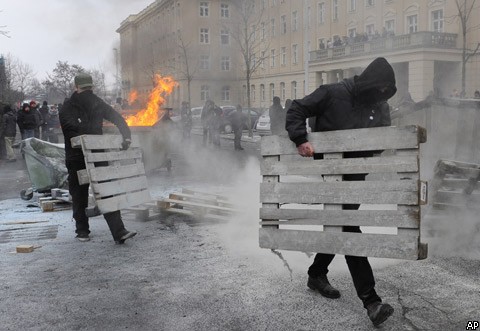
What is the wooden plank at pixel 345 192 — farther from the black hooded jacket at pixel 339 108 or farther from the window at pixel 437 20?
the window at pixel 437 20

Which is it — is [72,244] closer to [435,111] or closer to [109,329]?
[109,329]

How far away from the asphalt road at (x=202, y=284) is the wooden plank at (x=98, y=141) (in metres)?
1.07

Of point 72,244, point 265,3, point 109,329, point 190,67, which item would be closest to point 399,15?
point 265,3

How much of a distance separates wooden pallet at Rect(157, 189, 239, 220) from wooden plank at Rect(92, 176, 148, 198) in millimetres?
839

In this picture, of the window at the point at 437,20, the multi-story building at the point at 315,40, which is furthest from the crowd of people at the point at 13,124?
the window at the point at 437,20

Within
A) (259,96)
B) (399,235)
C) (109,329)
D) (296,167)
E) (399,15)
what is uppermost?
(399,15)

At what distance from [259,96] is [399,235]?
1634 inches

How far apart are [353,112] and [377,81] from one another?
29 cm

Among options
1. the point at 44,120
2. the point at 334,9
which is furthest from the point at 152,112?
the point at 334,9

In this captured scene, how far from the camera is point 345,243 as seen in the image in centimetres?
332

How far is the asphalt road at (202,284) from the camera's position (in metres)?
3.38

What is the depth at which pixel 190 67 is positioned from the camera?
1270 inches

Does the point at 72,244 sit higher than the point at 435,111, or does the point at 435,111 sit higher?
the point at 435,111

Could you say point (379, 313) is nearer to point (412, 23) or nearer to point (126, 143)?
point (126, 143)
